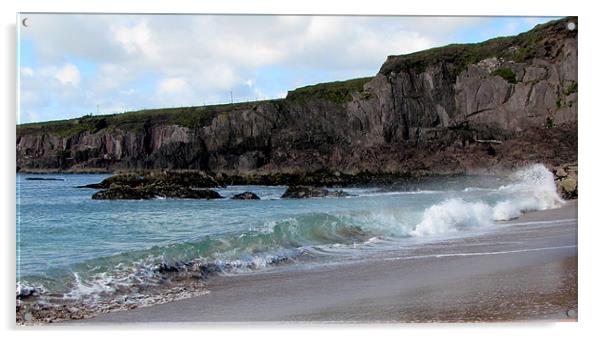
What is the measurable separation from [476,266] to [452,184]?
3.27 ft

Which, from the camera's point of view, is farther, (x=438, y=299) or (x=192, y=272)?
(x=192, y=272)

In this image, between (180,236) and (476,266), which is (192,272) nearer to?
(180,236)

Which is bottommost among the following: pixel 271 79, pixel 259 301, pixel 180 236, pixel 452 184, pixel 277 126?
pixel 259 301

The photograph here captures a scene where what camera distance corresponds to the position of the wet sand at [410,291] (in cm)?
381

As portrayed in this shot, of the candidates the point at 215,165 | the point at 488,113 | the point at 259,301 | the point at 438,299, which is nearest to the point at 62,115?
the point at 215,165

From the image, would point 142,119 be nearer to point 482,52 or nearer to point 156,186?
point 156,186

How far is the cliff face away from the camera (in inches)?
187

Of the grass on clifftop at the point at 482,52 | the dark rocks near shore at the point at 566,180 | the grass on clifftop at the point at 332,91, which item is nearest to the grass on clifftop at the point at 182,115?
the grass on clifftop at the point at 332,91

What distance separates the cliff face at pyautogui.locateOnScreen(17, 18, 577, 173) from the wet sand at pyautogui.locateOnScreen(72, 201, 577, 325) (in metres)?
0.90

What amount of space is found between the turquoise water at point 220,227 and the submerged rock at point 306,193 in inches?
1.9

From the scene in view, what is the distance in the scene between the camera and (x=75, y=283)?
404 cm

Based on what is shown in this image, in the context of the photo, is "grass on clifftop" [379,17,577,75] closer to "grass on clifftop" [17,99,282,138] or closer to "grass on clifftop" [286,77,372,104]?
"grass on clifftop" [286,77,372,104]

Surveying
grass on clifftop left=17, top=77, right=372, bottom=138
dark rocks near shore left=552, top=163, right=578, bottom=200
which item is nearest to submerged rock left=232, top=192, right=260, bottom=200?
grass on clifftop left=17, top=77, right=372, bottom=138

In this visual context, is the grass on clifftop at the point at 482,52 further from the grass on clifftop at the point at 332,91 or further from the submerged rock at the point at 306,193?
the submerged rock at the point at 306,193
